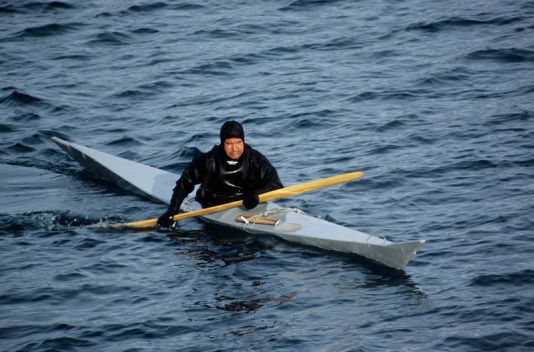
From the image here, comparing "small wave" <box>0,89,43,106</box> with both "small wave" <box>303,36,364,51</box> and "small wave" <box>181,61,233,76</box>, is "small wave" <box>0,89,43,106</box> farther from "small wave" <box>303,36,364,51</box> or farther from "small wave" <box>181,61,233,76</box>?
"small wave" <box>303,36,364,51</box>

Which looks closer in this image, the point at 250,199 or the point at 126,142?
the point at 250,199

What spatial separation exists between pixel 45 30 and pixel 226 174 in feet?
42.7

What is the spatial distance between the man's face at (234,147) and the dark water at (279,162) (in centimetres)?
112

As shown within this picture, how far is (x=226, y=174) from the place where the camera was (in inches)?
461

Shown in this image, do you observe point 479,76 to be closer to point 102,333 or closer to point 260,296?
point 260,296

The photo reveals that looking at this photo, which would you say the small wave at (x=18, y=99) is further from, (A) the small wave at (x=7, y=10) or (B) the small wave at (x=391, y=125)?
(B) the small wave at (x=391, y=125)

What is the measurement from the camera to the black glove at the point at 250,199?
452 inches

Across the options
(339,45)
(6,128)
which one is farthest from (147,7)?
(6,128)

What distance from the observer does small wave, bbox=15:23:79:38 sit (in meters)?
22.9

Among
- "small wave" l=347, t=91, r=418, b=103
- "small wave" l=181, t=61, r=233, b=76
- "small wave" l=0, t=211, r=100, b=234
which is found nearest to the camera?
"small wave" l=0, t=211, r=100, b=234

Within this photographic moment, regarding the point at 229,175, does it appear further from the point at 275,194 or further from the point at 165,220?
the point at 165,220

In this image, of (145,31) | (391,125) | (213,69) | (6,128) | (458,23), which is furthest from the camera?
(145,31)

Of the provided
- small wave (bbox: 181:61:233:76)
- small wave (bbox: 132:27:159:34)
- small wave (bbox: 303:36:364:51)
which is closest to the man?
small wave (bbox: 181:61:233:76)

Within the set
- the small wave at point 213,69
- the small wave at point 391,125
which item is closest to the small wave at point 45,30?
the small wave at point 213,69
